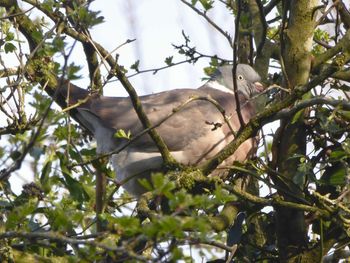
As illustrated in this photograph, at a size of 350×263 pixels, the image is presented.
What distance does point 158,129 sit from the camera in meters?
4.43

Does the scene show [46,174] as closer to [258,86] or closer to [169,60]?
[169,60]

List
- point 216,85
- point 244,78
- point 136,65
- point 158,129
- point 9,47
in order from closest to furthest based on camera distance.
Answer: point 9,47, point 136,65, point 158,129, point 244,78, point 216,85

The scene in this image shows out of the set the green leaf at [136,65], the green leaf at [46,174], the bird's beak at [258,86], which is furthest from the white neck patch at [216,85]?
the green leaf at [46,174]

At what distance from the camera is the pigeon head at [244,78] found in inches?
175

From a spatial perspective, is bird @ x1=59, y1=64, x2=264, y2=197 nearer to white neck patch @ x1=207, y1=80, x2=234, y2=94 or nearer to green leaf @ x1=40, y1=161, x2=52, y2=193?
white neck patch @ x1=207, y1=80, x2=234, y2=94

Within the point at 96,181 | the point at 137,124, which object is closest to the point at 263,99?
the point at 137,124

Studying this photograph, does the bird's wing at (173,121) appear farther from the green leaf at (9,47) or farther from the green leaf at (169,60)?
the green leaf at (9,47)

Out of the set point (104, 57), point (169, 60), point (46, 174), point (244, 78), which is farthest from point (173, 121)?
point (46, 174)

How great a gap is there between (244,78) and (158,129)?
23.9 inches

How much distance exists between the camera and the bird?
4289mm

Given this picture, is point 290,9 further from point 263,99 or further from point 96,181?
point 96,181

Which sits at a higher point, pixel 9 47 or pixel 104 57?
pixel 9 47

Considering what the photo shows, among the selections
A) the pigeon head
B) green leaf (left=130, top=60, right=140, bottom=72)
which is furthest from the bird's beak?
green leaf (left=130, top=60, right=140, bottom=72)

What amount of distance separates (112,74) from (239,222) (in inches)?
37.6
